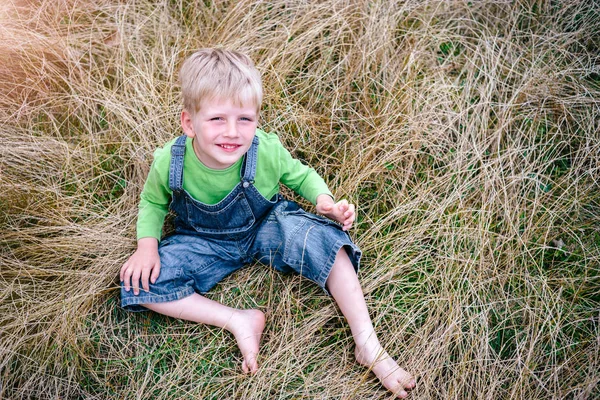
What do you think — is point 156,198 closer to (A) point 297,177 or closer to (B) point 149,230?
(B) point 149,230

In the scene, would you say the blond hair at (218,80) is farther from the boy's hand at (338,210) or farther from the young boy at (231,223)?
the boy's hand at (338,210)

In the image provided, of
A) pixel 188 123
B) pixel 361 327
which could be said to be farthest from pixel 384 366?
pixel 188 123

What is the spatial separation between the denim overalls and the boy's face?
129 millimetres

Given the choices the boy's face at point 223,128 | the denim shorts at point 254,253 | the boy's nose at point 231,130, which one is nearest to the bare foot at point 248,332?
the denim shorts at point 254,253

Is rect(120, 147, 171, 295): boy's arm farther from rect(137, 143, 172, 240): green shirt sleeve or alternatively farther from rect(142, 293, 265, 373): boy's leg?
rect(142, 293, 265, 373): boy's leg

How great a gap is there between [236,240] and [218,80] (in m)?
0.69

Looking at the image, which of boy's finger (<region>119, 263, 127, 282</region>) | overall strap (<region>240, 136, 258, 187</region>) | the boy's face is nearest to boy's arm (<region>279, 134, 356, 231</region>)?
overall strap (<region>240, 136, 258, 187</region>)

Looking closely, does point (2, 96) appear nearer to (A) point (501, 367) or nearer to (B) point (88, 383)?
(B) point (88, 383)

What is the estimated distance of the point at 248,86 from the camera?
181 centimetres

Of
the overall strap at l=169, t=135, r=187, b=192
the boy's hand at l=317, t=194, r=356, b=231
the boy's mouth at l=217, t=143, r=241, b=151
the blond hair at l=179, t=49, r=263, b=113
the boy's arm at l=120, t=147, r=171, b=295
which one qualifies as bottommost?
the boy's arm at l=120, t=147, r=171, b=295

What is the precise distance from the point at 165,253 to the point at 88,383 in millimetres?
551

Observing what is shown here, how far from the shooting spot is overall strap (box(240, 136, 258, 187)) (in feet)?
6.47

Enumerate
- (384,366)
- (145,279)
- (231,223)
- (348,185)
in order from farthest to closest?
(348,185) < (231,223) < (145,279) < (384,366)

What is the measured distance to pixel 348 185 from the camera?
2369 mm
